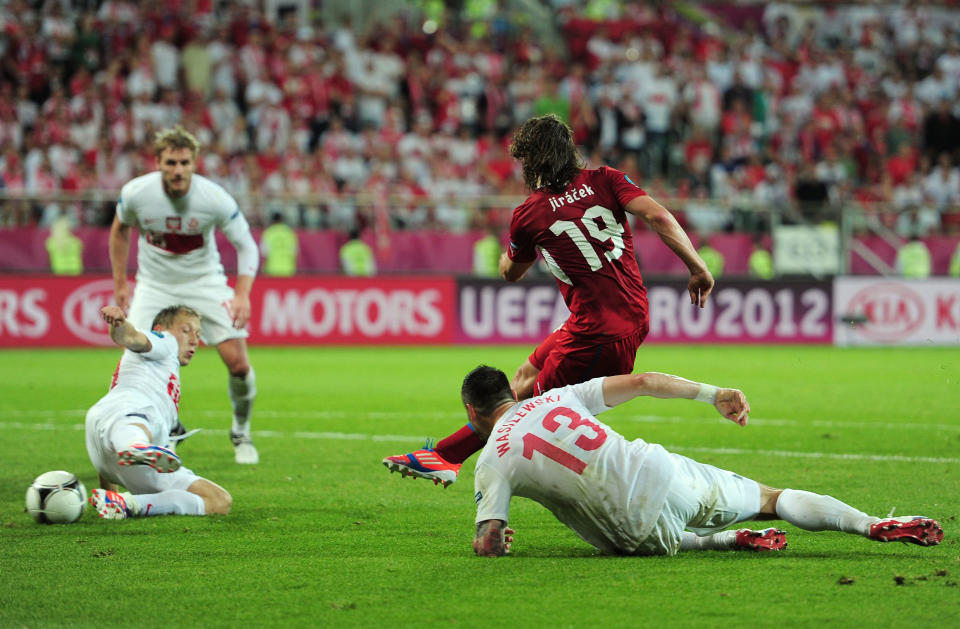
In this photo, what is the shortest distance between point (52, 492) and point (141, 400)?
660 millimetres

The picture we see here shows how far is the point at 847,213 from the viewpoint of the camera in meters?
19.9

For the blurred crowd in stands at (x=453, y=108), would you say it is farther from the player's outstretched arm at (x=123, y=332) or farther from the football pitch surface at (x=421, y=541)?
the player's outstretched arm at (x=123, y=332)

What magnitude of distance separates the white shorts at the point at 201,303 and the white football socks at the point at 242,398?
1.02ft

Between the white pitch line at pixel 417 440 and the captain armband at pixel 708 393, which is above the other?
the captain armband at pixel 708 393

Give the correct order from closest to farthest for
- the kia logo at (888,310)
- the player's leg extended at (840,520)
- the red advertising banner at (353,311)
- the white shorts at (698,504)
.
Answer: the player's leg extended at (840,520) → the white shorts at (698,504) → the red advertising banner at (353,311) → the kia logo at (888,310)

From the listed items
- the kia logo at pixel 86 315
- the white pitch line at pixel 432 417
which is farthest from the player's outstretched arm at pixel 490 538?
the kia logo at pixel 86 315

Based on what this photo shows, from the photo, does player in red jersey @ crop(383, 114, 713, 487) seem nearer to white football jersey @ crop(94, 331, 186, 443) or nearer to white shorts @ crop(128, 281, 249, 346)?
white football jersey @ crop(94, 331, 186, 443)

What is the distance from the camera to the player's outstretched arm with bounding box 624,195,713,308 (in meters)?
5.87

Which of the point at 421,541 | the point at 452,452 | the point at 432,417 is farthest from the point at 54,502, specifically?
the point at 432,417

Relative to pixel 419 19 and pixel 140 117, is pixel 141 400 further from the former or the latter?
pixel 419 19

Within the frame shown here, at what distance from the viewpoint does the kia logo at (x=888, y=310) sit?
1941cm

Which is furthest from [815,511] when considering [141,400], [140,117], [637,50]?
[637,50]

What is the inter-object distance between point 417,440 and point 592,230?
3720 millimetres

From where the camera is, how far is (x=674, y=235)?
5941mm
